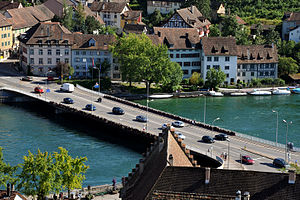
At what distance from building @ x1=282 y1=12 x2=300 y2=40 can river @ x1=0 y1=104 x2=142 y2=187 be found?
286 ft

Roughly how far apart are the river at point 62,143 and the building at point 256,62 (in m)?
51.5

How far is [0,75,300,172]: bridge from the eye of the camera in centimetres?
9481

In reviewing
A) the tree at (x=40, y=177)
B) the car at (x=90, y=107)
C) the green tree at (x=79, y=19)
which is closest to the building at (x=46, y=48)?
the green tree at (x=79, y=19)

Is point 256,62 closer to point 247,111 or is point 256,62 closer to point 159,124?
point 247,111

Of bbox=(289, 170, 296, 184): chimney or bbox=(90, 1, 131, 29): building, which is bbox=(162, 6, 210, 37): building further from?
bbox=(289, 170, 296, 184): chimney

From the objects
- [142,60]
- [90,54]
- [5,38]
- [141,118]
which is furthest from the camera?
[5,38]

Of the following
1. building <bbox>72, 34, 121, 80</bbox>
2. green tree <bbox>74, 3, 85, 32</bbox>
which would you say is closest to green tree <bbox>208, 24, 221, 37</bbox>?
green tree <bbox>74, 3, 85, 32</bbox>

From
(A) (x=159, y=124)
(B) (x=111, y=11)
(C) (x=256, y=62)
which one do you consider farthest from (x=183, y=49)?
(A) (x=159, y=124)

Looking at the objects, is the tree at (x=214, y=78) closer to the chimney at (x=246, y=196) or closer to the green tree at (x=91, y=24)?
the green tree at (x=91, y=24)

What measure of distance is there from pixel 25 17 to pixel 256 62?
63.7 meters

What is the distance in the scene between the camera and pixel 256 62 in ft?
522

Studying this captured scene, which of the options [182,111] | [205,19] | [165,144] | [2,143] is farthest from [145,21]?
[165,144]

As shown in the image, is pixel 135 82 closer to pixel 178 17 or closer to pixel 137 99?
pixel 137 99

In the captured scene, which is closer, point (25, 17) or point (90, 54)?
point (90, 54)
